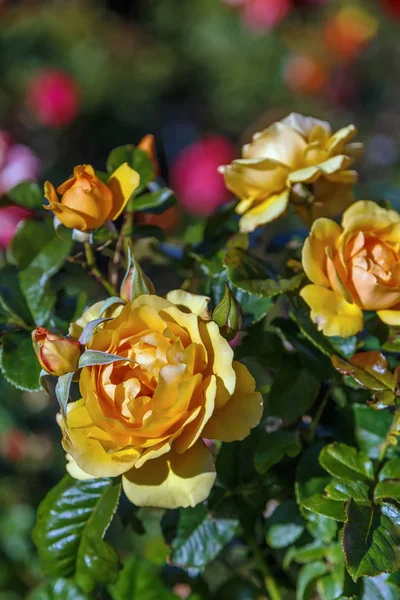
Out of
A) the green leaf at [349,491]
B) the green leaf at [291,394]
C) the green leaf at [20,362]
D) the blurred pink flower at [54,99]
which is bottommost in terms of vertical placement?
the blurred pink flower at [54,99]

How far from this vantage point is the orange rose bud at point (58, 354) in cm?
44

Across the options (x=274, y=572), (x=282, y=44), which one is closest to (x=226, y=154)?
(x=282, y=44)

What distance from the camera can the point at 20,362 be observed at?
0.53 meters

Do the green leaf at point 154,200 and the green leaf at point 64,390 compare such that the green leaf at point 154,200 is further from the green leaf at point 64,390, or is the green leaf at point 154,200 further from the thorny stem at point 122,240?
the green leaf at point 64,390

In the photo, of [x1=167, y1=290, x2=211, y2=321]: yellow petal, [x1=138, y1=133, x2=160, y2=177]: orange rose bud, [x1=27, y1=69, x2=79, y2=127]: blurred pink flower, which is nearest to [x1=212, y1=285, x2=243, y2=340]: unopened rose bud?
[x1=167, y1=290, x2=211, y2=321]: yellow petal

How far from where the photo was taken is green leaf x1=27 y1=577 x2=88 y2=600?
66 cm

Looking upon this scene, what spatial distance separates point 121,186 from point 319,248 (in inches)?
6.4

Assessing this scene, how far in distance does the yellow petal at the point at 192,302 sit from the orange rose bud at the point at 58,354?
8 cm

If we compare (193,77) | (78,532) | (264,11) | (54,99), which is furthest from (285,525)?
(193,77)

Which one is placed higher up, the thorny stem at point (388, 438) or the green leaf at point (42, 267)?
the green leaf at point (42, 267)

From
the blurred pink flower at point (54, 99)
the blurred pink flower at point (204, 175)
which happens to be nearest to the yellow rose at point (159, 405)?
Result: the blurred pink flower at point (204, 175)

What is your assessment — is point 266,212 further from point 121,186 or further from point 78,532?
point 78,532

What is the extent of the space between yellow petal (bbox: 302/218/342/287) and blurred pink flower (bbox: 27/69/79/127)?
205 centimetres

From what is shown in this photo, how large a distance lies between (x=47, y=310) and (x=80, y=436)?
0.54ft
